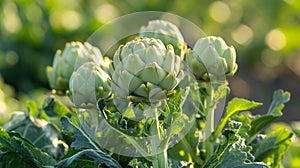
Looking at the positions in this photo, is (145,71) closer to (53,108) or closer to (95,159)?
(95,159)

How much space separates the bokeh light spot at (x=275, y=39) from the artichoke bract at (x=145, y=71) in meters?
Answer: 4.62

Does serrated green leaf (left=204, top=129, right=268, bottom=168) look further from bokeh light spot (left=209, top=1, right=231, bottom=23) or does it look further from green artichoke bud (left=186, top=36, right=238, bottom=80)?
bokeh light spot (left=209, top=1, right=231, bottom=23)

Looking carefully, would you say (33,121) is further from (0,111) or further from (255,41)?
(255,41)

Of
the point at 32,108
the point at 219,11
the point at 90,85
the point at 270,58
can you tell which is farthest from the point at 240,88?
the point at 90,85

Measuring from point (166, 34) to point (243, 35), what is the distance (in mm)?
4590

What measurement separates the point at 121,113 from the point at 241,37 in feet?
Answer: 15.4

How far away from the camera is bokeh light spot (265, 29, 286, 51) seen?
574 cm

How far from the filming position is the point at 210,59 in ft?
4.50

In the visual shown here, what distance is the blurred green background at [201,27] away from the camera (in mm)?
4270

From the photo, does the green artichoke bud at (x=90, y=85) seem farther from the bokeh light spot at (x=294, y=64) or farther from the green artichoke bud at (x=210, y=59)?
the bokeh light spot at (x=294, y=64)

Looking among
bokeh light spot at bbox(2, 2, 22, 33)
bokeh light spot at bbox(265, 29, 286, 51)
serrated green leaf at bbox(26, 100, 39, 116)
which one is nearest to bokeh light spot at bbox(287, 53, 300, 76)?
bokeh light spot at bbox(265, 29, 286, 51)

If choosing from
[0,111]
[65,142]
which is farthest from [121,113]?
[0,111]

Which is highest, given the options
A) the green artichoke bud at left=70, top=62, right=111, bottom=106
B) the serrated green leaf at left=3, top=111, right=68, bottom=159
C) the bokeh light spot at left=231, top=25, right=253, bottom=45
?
the green artichoke bud at left=70, top=62, right=111, bottom=106

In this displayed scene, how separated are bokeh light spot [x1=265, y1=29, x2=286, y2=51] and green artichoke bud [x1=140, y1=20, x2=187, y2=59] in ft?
14.2
